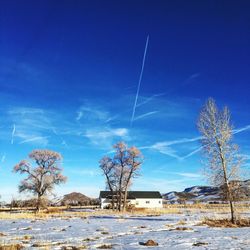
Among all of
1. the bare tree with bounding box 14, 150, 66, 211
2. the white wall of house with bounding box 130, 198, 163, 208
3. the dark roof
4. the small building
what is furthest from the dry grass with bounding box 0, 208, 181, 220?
the dark roof

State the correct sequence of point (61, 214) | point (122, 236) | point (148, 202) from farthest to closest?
point (148, 202)
point (61, 214)
point (122, 236)

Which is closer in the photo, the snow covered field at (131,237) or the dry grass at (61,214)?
the snow covered field at (131,237)

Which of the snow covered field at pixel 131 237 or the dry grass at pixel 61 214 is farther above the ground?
the dry grass at pixel 61 214

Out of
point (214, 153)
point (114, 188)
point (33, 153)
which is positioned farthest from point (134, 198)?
point (214, 153)

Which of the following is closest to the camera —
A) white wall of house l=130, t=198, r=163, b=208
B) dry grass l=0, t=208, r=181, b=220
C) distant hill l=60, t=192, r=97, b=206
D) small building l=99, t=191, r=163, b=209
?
dry grass l=0, t=208, r=181, b=220

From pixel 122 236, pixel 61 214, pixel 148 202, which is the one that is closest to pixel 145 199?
→ pixel 148 202

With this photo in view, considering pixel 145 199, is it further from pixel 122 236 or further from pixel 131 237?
pixel 131 237

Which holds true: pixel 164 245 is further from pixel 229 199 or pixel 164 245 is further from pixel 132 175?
pixel 132 175

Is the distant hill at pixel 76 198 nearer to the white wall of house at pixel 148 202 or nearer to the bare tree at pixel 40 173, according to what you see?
the white wall of house at pixel 148 202

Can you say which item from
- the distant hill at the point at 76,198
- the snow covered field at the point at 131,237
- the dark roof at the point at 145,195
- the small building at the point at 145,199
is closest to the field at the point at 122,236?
the snow covered field at the point at 131,237

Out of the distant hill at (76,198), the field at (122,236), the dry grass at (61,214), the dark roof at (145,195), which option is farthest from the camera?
the distant hill at (76,198)

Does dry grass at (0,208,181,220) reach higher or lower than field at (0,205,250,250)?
higher

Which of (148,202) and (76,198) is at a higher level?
(76,198)

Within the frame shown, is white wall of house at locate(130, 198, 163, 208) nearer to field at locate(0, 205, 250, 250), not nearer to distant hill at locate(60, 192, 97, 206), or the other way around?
distant hill at locate(60, 192, 97, 206)
